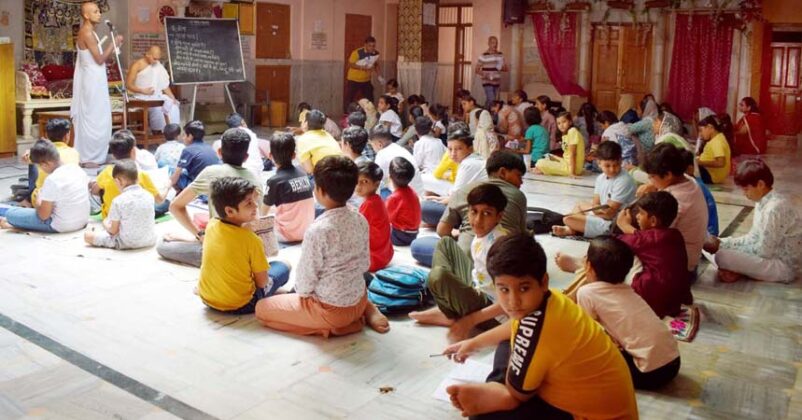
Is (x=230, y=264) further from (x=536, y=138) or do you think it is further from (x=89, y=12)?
(x=536, y=138)

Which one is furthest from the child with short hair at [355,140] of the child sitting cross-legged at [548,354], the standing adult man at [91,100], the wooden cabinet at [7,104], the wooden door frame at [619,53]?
the wooden door frame at [619,53]

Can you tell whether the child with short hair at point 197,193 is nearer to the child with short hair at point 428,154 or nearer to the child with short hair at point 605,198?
the child with short hair at point 605,198

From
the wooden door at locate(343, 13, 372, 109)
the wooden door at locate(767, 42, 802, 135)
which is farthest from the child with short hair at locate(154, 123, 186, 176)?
the wooden door at locate(767, 42, 802, 135)

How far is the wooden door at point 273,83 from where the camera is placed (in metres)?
14.0

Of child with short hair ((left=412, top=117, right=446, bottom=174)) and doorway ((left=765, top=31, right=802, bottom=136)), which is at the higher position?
doorway ((left=765, top=31, right=802, bottom=136))

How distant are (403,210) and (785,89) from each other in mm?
10034

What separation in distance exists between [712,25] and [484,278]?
35.0ft

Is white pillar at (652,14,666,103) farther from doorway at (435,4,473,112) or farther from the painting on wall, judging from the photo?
the painting on wall

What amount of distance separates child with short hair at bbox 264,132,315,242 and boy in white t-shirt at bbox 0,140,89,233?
1487mm

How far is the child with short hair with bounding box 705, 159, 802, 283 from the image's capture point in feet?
17.0

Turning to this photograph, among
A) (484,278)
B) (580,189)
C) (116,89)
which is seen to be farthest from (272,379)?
(116,89)

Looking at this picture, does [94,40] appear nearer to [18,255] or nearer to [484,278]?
[18,255]

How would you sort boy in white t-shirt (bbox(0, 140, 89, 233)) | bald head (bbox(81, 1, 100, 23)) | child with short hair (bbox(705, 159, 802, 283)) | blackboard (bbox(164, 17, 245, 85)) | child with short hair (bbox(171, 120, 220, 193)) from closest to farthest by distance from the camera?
child with short hair (bbox(705, 159, 802, 283)) → boy in white t-shirt (bbox(0, 140, 89, 233)) → child with short hair (bbox(171, 120, 220, 193)) → bald head (bbox(81, 1, 100, 23)) → blackboard (bbox(164, 17, 245, 85))

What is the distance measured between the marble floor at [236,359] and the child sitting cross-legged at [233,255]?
12 centimetres
